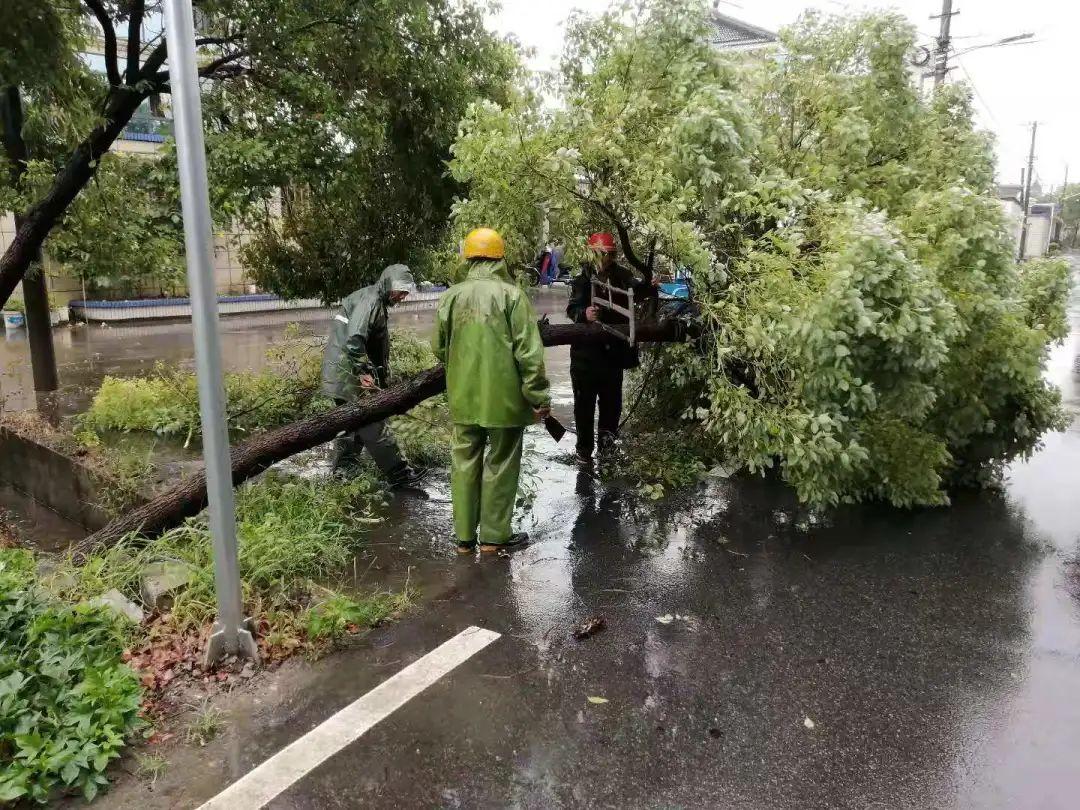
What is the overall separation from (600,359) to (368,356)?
6.12ft

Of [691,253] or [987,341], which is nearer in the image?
[691,253]

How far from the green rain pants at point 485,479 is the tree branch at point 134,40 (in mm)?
4518

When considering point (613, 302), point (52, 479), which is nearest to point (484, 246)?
point (613, 302)

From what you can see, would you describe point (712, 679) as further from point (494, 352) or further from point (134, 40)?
point (134, 40)

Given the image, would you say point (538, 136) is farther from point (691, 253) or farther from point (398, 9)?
point (398, 9)

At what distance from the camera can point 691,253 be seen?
5008 millimetres

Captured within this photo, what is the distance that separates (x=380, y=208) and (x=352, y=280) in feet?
2.75

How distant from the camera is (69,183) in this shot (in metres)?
6.58

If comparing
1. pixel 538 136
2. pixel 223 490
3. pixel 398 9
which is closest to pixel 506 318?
pixel 538 136

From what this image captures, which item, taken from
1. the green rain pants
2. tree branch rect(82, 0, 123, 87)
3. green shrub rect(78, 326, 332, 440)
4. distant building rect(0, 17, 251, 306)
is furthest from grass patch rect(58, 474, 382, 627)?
distant building rect(0, 17, 251, 306)

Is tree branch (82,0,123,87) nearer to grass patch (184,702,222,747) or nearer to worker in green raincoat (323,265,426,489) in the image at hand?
worker in green raincoat (323,265,426,489)

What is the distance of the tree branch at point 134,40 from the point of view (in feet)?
21.1

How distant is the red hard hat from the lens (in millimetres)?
5590

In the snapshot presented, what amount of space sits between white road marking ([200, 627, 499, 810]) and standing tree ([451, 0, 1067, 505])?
2327 millimetres
